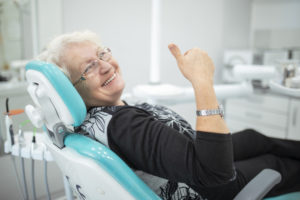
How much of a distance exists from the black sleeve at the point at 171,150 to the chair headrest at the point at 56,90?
0.42 ft

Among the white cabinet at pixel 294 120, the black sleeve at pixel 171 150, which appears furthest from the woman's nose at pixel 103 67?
the white cabinet at pixel 294 120

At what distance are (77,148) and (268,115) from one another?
2.56 metres

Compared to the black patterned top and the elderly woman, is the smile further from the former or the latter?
the black patterned top

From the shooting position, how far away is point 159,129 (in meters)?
0.77

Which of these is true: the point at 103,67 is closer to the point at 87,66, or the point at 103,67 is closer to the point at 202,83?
the point at 87,66

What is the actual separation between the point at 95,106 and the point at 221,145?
0.50 m

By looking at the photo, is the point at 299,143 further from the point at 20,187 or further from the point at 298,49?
the point at 298,49

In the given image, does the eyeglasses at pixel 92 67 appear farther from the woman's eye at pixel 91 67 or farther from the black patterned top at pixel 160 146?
the black patterned top at pixel 160 146

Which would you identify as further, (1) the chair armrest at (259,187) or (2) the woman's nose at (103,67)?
(2) the woman's nose at (103,67)

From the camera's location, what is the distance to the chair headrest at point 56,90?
2.30ft

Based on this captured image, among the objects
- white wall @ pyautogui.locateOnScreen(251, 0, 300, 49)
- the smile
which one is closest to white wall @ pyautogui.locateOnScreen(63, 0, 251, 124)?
white wall @ pyautogui.locateOnScreen(251, 0, 300, 49)

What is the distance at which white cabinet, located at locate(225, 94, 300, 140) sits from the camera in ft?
8.64

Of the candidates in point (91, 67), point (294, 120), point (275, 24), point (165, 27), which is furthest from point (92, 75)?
point (275, 24)

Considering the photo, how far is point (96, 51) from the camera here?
1.00 meters
